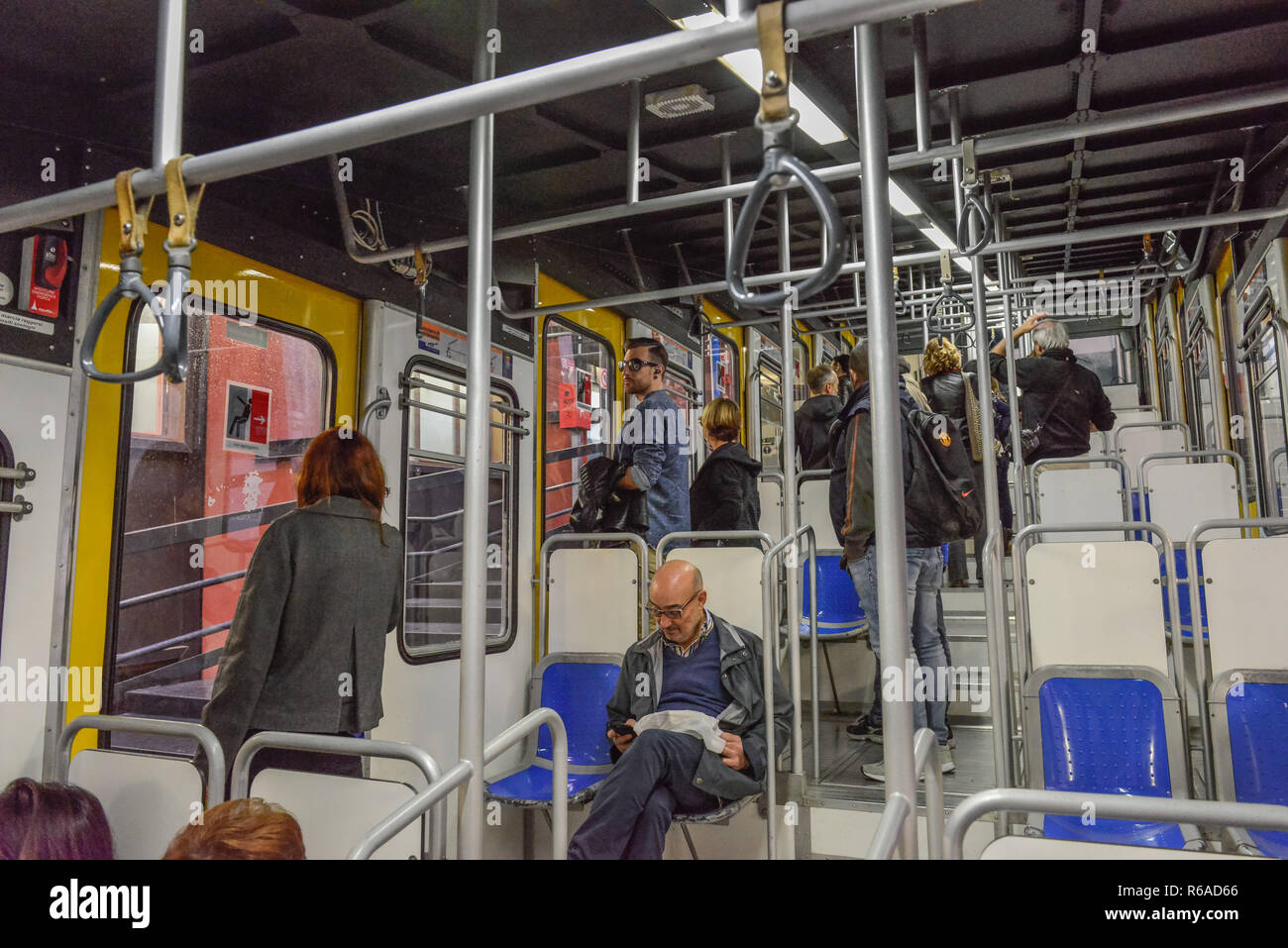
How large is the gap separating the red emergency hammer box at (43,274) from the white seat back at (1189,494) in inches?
243

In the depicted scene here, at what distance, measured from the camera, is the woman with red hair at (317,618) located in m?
2.66

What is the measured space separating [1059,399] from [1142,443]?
2.52 metres

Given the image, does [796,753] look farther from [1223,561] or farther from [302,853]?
[302,853]

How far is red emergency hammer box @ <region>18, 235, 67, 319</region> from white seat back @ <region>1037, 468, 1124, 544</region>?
19.9ft

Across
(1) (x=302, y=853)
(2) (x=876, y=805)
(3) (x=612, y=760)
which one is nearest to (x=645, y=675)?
(3) (x=612, y=760)

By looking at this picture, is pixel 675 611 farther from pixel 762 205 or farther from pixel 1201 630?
pixel 762 205

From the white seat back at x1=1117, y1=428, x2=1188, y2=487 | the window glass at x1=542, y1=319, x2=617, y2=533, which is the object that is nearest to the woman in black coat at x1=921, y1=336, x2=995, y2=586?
the window glass at x1=542, y1=319, x2=617, y2=533

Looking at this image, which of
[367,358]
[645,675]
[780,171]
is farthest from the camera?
[367,358]

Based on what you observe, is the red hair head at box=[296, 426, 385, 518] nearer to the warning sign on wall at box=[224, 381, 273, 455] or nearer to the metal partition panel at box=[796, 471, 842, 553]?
the warning sign on wall at box=[224, 381, 273, 455]

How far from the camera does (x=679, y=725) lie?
11.3 feet
